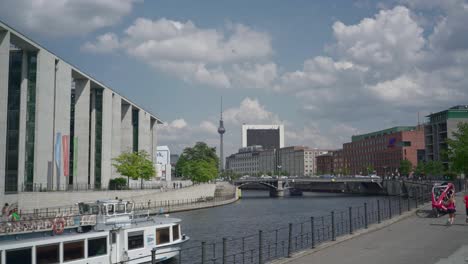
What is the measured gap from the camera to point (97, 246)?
2747 cm

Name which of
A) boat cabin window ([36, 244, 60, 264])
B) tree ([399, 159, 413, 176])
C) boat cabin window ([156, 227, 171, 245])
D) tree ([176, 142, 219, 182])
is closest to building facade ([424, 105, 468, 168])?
tree ([399, 159, 413, 176])

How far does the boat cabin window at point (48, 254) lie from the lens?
77.7 ft

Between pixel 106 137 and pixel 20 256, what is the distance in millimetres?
61459

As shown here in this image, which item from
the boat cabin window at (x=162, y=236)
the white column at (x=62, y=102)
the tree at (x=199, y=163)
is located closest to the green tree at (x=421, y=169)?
the tree at (x=199, y=163)

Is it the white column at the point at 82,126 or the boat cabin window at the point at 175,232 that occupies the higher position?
the white column at the point at 82,126

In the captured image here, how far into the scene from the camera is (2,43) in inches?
2114

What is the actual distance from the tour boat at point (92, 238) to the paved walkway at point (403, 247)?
7872mm

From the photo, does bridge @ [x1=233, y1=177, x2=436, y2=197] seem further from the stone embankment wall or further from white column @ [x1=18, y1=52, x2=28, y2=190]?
white column @ [x1=18, y1=52, x2=28, y2=190]

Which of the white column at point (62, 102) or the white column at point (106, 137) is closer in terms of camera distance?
the white column at point (62, 102)

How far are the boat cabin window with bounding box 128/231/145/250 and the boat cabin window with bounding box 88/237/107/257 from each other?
224cm

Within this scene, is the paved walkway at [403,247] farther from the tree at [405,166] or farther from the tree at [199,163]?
the tree at [405,166]

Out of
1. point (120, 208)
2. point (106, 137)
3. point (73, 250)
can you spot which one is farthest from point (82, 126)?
point (73, 250)

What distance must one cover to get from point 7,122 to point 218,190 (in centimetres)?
7705

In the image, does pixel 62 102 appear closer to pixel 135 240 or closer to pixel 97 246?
pixel 135 240
